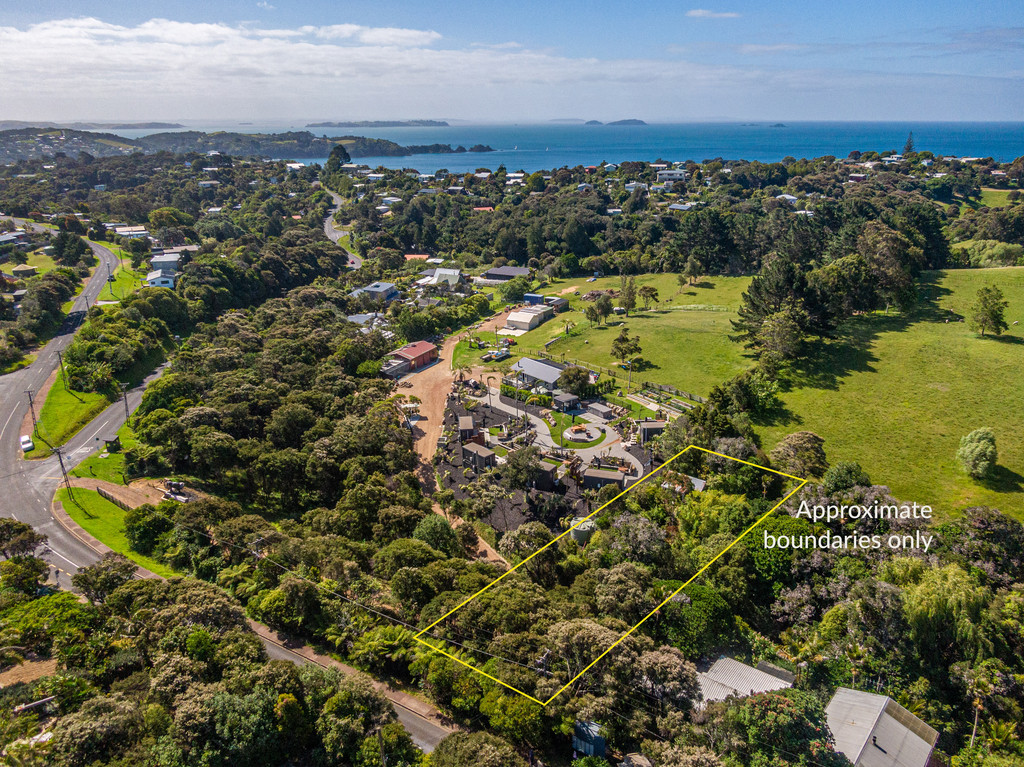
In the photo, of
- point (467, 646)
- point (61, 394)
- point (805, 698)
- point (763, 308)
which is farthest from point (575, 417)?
point (61, 394)

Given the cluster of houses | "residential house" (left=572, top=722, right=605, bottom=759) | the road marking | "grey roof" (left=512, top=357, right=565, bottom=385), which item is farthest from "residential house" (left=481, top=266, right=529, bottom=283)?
"residential house" (left=572, top=722, right=605, bottom=759)

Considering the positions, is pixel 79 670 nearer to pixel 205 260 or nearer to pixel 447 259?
pixel 205 260

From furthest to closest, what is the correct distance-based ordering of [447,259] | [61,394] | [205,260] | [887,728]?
[447,259], [205,260], [61,394], [887,728]

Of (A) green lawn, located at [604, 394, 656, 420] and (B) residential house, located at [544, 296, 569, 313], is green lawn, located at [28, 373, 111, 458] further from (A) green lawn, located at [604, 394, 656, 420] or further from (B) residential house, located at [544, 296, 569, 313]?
(B) residential house, located at [544, 296, 569, 313]

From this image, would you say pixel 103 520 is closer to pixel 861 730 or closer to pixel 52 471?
pixel 52 471

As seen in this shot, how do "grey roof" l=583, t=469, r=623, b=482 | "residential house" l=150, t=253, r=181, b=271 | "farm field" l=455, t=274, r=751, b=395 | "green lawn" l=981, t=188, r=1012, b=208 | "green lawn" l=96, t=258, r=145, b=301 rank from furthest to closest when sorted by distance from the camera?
1. "green lawn" l=981, t=188, r=1012, b=208
2. "residential house" l=150, t=253, r=181, b=271
3. "green lawn" l=96, t=258, r=145, b=301
4. "farm field" l=455, t=274, r=751, b=395
5. "grey roof" l=583, t=469, r=623, b=482

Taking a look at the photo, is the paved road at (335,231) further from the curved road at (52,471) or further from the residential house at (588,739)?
the residential house at (588,739)

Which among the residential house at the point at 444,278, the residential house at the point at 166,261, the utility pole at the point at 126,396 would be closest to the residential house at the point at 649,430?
the utility pole at the point at 126,396
